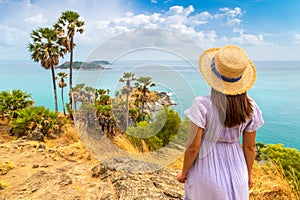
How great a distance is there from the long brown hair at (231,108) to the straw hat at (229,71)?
0.03 meters

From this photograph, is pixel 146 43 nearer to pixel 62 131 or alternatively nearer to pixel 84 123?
pixel 84 123

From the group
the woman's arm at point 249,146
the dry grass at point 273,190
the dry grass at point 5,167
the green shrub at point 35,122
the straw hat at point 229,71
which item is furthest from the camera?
the green shrub at point 35,122

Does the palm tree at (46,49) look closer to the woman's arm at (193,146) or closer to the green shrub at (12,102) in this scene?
the green shrub at (12,102)

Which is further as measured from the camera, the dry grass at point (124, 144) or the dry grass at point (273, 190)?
the dry grass at point (124, 144)

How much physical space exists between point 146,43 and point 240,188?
4.80 ft

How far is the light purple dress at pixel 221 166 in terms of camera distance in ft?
4.45

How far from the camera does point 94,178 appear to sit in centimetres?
312

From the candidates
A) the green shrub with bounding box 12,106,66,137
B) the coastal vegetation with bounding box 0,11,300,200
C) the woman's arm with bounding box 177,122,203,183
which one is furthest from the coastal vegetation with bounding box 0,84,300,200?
the green shrub with bounding box 12,106,66,137

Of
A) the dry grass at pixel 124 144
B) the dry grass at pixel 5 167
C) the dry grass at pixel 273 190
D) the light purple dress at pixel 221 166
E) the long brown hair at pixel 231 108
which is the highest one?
the long brown hair at pixel 231 108

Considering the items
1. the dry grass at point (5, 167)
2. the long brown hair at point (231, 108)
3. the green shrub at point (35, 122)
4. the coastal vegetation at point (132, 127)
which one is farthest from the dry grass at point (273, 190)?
the green shrub at point (35, 122)

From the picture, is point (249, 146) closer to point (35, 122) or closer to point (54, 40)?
point (35, 122)

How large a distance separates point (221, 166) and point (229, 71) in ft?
1.75

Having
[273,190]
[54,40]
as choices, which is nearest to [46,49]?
[54,40]

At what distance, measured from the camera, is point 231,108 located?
4.19 feet
